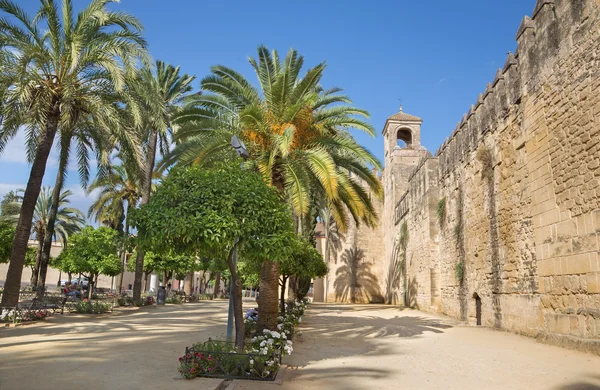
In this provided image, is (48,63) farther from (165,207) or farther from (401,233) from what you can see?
(401,233)

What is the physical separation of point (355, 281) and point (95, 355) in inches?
1228

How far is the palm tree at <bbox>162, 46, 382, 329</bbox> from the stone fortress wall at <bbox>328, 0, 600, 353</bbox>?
14.6 ft

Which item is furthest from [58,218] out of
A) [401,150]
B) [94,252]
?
[401,150]

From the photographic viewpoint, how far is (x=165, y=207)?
6.76 meters

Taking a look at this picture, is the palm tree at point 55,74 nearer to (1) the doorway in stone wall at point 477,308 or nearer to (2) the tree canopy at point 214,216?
(2) the tree canopy at point 214,216

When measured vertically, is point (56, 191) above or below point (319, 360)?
above

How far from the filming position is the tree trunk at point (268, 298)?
9.81 metres

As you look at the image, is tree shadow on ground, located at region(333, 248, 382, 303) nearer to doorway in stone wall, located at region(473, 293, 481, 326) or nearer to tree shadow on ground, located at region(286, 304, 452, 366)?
tree shadow on ground, located at region(286, 304, 452, 366)

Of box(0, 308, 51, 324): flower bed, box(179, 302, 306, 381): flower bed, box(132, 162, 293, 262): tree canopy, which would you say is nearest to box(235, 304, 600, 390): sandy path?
box(179, 302, 306, 381): flower bed

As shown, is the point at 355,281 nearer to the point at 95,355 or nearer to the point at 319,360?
the point at 319,360

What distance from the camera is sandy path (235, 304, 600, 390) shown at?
22.0ft

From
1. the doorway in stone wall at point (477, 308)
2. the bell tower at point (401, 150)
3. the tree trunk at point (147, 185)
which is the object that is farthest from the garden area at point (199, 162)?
the bell tower at point (401, 150)

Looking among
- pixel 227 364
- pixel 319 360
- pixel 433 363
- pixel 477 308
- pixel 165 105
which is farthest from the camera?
pixel 165 105

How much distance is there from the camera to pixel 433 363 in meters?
8.53
